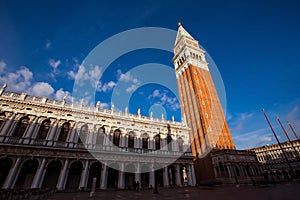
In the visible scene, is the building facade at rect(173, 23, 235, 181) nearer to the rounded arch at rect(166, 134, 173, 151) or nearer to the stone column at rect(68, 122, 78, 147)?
the rounded arch at rect(166, 134, 173, 151)

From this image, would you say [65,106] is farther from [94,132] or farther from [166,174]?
[166,174]

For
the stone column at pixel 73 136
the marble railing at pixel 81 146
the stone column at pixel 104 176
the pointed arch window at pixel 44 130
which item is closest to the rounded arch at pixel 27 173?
the marble railing at pixel 81 146

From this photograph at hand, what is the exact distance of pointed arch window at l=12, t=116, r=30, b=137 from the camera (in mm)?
17714

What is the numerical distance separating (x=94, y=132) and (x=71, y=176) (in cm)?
583

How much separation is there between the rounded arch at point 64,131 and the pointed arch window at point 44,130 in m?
1.60

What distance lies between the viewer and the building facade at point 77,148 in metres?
16.5

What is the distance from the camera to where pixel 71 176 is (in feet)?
60.2

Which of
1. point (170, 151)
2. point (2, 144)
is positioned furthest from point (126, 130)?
point (2, 144)

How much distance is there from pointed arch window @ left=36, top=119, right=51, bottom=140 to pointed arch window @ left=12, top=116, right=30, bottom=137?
1640mm

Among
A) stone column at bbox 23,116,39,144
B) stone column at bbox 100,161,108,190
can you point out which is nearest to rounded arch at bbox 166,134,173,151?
stone column at bbox 100,161,108,190

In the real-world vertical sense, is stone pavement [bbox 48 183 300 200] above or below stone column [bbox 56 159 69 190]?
below

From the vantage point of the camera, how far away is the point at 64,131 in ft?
65.6

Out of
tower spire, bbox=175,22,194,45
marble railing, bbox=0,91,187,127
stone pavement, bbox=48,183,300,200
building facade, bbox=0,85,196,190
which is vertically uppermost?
tower spire, bbox=175,22,194,45

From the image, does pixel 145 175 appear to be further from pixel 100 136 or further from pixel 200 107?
pixel 200 107
